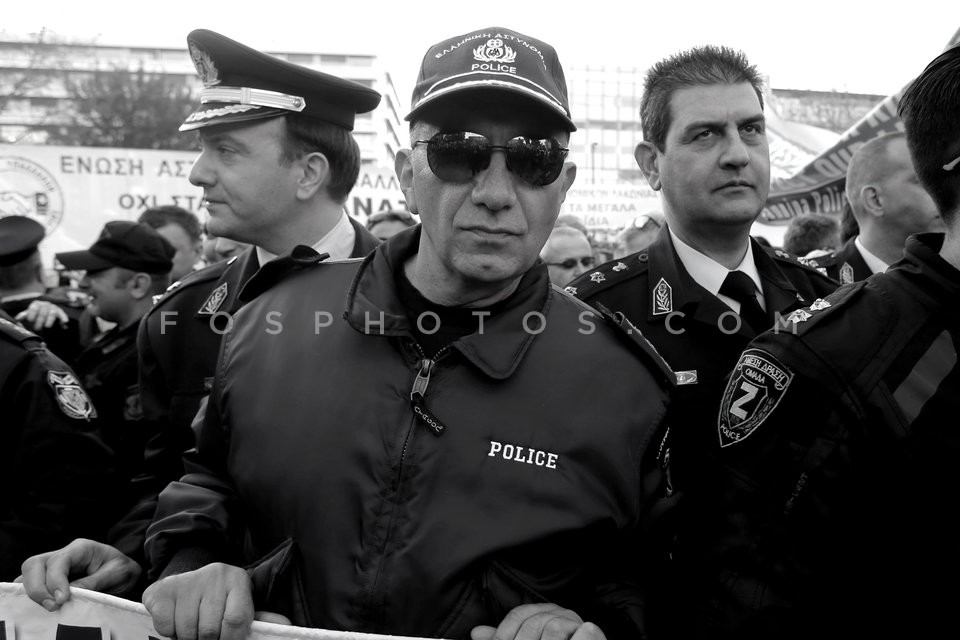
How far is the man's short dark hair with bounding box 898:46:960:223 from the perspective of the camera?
1692mm

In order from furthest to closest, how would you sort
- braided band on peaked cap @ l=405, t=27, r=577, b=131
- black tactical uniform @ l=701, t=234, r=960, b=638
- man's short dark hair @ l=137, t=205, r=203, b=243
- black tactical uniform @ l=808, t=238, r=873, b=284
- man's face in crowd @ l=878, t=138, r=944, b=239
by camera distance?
man's short dark hair @ l=137, t=205, r=203, b=243, black tactical uniform @ l=808, t=238, r=873, b=284, man's face in crowd @ l=878, t=138, r=944, b=239, braided band on peaked cap @ l=405, t=27, r=577, b=131, black tactical uniform @ l=701, t=234, r=960, b=638

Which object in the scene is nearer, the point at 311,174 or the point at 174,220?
the point at 311,174

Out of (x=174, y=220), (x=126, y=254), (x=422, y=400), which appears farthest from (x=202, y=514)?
(x=174, y=220)

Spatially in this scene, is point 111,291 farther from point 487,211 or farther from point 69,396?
point 487,211

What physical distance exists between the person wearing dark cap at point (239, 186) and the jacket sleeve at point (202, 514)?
1.05 meters

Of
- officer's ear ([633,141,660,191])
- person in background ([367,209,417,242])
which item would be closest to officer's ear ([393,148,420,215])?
officer's ear ([633,141,660,191])

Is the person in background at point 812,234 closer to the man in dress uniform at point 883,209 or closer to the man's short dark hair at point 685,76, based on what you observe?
the man in dress uniform at point 883,209

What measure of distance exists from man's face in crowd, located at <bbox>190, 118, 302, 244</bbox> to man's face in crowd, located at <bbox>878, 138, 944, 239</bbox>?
9.95 ft

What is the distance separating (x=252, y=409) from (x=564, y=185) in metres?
0.89

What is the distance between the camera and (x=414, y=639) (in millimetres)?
1515

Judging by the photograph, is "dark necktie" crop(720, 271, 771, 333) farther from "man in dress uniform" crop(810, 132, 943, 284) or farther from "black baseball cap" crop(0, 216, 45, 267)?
"black baseball cap" crop(0, 216, 45, 267)

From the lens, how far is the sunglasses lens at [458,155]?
184 cm

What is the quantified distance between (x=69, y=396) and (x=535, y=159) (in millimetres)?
1816

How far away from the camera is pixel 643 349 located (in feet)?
6.02
